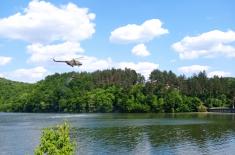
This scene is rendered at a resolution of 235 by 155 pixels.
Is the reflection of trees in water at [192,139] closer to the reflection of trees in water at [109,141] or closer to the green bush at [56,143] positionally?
the reflection of trees in water at [109,141]

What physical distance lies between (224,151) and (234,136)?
21.3 meters

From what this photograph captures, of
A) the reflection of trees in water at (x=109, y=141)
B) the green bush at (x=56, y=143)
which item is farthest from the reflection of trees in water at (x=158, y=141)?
the green bush at (x=56, y=143)

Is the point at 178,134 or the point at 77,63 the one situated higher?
the point at 77,63

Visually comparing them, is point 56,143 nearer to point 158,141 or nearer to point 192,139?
point 158,141

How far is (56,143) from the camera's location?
26547 mm

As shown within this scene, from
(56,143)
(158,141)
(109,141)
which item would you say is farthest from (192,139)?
(56,143)

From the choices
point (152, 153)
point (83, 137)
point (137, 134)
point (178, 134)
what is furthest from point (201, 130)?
point (152, 153)

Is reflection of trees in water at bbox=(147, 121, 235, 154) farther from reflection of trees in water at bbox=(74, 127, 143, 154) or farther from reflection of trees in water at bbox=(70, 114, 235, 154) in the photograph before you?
reflection of trees in water at bbox=(74, 127, 143, 154)

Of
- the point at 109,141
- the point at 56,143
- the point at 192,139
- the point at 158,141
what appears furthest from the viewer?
the point at 192,139

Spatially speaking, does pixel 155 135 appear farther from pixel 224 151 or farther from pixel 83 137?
pixel 224 151

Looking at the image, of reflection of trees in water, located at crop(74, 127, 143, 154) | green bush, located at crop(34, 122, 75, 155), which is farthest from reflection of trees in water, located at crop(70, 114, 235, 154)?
green bush, located at crop(34, 122, 75, 155)

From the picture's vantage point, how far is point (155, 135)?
312ft

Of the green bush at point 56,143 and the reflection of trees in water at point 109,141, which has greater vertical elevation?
the green bush at point 56,143

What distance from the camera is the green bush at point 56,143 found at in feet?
85.4
